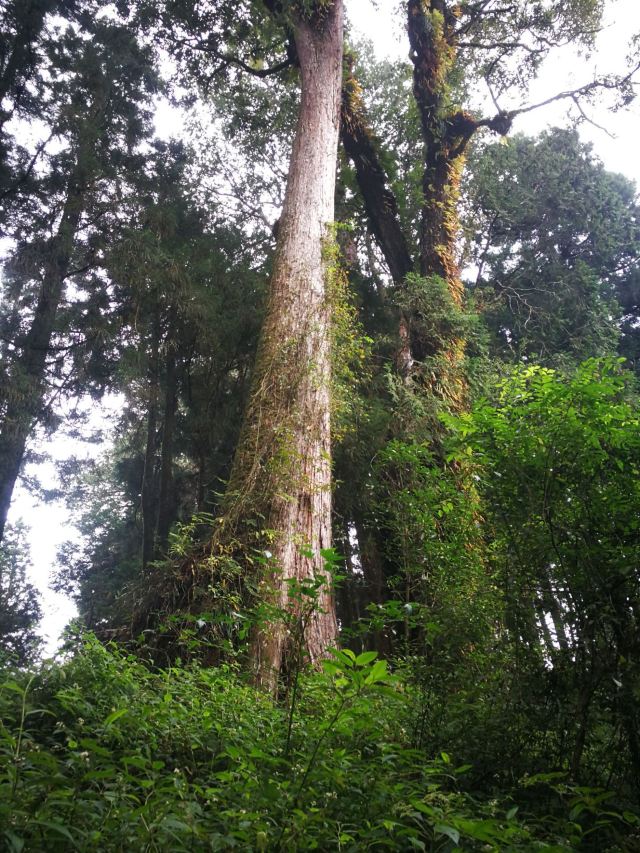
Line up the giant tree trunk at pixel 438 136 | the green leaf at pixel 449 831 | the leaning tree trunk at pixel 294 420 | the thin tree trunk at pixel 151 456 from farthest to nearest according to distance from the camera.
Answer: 1. the thin tree trunk at pixel 151 456
2. the giant tree trunk at pixel 438 136
3. the leaning tree trunk at pixel 294 420
4. the green leaf at pixel 449 831

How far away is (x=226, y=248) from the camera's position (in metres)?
13.0

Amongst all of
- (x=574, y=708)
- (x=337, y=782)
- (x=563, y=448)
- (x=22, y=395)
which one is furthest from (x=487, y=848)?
(x=22, y=395)

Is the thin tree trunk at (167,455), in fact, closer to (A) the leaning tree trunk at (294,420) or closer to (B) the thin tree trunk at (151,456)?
(B) the thin tree trunk at (151,456)

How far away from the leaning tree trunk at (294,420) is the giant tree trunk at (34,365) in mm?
5470

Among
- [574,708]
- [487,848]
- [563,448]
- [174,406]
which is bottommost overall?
[487,848]

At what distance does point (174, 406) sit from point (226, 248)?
10.7 ft

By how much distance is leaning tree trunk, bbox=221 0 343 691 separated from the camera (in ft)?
15.5

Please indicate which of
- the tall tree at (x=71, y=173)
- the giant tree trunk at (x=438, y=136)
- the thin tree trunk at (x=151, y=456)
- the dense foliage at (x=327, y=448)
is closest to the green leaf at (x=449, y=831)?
the dense foliage at (x=327, y=448)

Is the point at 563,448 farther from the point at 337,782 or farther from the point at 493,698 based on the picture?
the point at 337,782

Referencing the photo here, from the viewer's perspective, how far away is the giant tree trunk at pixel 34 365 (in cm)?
1053

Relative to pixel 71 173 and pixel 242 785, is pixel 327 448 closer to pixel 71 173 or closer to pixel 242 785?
pixel 242 785

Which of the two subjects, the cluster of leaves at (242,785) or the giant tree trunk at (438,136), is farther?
the giant tree trunk at (438,136)

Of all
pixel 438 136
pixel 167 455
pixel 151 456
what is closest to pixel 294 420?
pixel 438 136

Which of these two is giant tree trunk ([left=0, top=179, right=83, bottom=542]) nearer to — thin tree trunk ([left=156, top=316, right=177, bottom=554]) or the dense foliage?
the dense foliage
